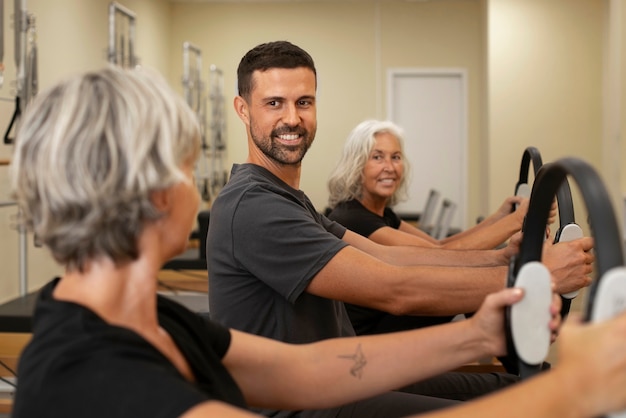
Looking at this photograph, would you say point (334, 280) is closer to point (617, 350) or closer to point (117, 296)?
point (117, 296)

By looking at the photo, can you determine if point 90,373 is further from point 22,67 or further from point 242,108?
point 22,67

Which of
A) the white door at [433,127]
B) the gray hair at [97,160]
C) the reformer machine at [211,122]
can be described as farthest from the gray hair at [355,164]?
the white door at [433,127]

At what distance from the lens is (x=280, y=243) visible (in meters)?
1.79

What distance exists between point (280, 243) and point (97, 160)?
83 cm

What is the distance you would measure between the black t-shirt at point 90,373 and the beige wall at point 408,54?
5469 millimetres

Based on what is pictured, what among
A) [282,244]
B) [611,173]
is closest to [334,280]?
[282,244]

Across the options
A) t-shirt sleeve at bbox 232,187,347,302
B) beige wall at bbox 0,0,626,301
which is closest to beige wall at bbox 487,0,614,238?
beige wall at bbox 0,0,626,301

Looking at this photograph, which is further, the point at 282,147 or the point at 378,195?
the point at 378,195

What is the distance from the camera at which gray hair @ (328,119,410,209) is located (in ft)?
10.9

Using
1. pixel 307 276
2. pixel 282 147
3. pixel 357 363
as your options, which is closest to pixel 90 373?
pixel 357 363

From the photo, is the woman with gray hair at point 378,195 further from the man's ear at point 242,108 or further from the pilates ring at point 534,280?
the pilates ring at point 534,280

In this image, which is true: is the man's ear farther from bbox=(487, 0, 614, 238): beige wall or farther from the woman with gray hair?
bbox=(487, 0, 614, 238): beige wall

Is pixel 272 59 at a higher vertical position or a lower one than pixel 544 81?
lower

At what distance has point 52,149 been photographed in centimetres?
100
